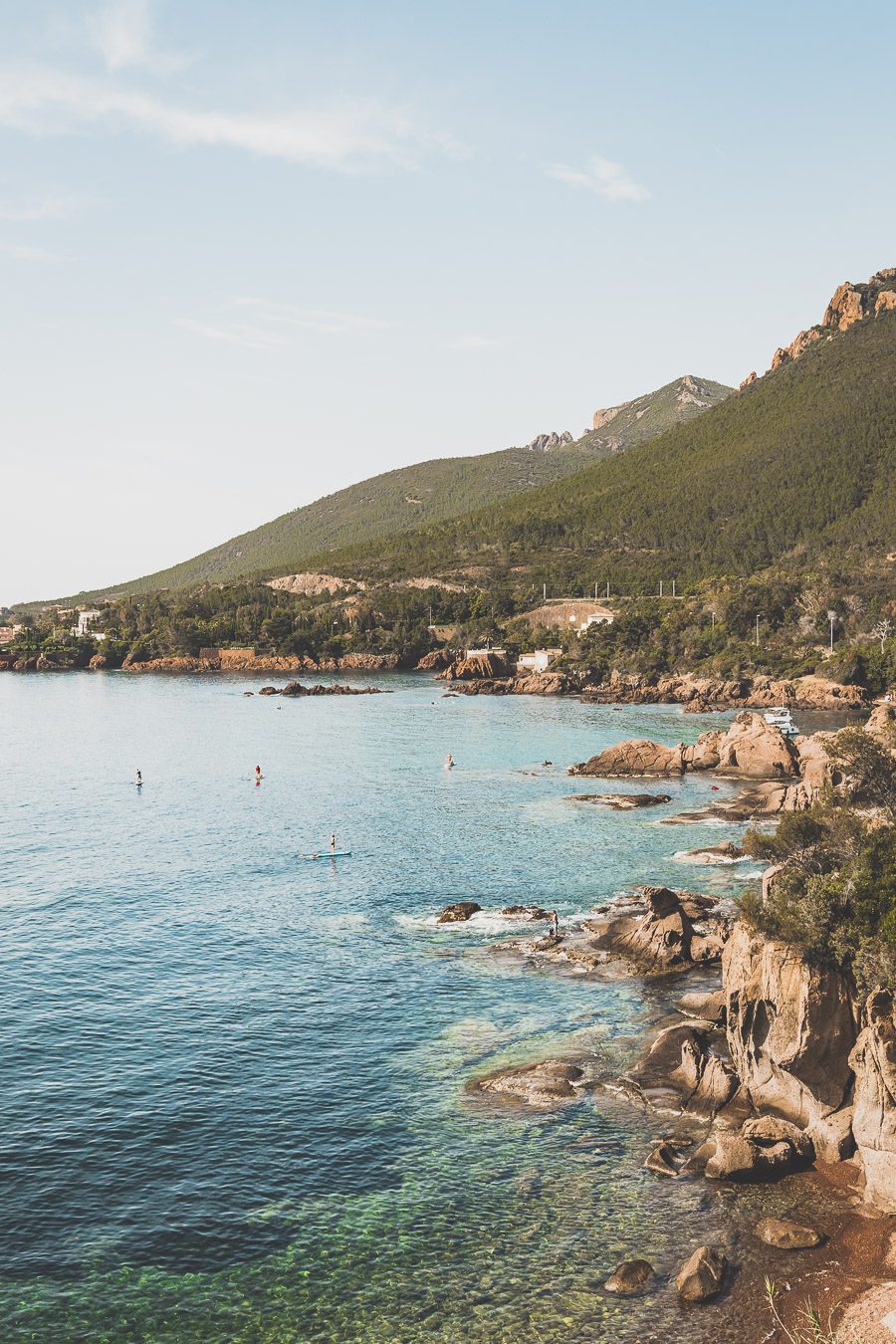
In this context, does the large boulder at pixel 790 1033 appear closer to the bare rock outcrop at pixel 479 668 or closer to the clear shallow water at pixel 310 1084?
the clear shallow water at pixel 310 1084

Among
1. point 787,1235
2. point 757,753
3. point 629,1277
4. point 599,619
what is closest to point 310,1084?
point 629,1277

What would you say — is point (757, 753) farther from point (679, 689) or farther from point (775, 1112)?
point (775, 1112)

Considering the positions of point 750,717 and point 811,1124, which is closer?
point 811,1124

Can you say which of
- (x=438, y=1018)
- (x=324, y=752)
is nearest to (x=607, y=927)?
(x=438, y=1018)

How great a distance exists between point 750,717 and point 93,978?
63315 mm

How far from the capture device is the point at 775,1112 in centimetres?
2886

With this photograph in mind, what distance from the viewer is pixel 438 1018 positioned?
37656 millimetres

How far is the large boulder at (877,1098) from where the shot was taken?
2494 centimetres

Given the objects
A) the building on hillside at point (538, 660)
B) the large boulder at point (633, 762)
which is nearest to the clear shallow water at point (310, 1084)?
the large boulder at point (633, 762)

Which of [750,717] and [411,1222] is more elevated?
[750,717]

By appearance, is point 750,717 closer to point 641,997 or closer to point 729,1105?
point 641,997

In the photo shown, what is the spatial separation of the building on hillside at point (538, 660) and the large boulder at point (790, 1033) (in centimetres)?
14967

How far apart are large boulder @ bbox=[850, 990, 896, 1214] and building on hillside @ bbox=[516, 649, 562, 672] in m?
152

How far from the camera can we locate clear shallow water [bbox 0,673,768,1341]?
23.1 metres
